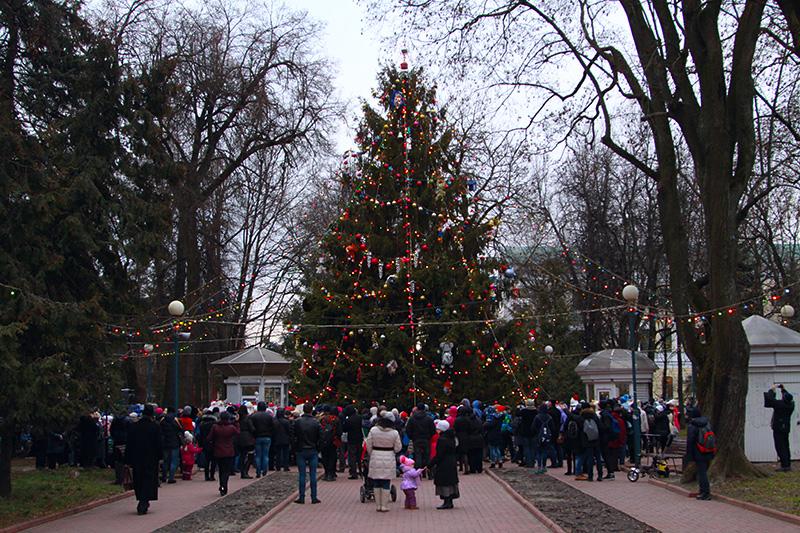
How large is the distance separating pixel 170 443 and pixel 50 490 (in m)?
3.94

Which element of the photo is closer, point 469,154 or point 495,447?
point 495,447

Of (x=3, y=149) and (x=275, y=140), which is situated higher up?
(x=275, y=140)

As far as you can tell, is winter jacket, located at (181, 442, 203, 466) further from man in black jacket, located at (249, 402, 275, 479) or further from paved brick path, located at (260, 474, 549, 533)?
paved brick path, located at (260, 474, 549, 533)

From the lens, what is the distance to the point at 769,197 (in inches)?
1615

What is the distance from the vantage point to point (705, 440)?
17.1 meters

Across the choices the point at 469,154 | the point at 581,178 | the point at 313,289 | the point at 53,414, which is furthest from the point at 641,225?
the point at 53,414

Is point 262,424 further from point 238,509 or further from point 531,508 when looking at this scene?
point 531,508

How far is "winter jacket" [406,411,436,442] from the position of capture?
22406 millimetres

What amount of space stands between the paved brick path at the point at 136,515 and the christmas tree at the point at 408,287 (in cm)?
947

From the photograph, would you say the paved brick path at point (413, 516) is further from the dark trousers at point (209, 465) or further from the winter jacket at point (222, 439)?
the dark trousers at point (209, 465)

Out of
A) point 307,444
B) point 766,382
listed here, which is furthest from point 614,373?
point 307,444

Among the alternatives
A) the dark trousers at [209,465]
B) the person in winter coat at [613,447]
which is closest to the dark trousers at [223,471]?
the dark trousers at [209,465]

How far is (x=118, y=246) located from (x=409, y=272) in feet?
46.0

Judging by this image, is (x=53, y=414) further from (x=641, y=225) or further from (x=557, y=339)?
(x=557, y=339)
